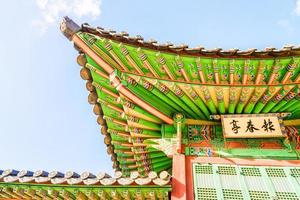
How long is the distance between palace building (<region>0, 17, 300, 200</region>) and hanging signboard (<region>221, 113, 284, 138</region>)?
2 cm

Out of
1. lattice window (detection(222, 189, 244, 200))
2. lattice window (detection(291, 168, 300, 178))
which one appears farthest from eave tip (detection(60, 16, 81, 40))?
lattice window (detection(291, 168, 300, 178))

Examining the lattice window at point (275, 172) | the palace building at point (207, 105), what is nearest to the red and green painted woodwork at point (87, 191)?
the palace building at point (207, 105)

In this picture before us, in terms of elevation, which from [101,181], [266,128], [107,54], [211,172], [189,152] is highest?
[107,54]

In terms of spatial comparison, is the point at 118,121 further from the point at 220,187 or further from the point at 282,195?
the point at 282,195

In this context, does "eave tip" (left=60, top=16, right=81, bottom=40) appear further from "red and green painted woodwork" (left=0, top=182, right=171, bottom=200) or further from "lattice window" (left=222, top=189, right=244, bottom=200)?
"lattice window" (left=222, top=189, right=244, bottom=200)

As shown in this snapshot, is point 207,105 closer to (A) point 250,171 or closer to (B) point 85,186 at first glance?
(A) point 250,171

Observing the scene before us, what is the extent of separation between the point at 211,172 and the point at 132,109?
6.41 ft

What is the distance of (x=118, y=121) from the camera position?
24.2 ft

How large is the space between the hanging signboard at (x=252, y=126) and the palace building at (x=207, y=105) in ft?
0.06

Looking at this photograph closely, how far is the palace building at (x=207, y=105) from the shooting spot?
219 inches

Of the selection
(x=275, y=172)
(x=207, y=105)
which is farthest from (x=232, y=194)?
(x=207, y=105)

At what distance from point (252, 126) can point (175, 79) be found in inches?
70.0

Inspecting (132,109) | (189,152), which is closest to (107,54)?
(132,109)

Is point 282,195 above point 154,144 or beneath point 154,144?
beneath
